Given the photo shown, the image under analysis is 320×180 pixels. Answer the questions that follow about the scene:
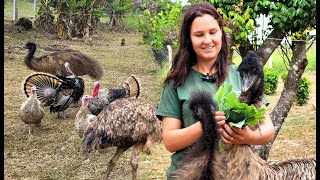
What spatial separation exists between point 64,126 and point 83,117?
17cm

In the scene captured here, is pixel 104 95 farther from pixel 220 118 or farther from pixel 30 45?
pixel 220 118

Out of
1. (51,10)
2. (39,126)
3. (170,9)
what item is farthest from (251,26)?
(39,126)

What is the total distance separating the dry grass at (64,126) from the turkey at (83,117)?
0.08 meters

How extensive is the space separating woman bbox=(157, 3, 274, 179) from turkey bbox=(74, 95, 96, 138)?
207cm

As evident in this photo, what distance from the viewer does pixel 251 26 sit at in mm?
3451

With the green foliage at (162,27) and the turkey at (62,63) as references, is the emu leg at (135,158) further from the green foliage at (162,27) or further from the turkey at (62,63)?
the green foliage at (162,27)

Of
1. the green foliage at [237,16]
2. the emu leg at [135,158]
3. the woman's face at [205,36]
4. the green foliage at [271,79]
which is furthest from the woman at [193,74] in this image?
the green foliage at [271,79]

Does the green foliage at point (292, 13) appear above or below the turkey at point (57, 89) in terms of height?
above

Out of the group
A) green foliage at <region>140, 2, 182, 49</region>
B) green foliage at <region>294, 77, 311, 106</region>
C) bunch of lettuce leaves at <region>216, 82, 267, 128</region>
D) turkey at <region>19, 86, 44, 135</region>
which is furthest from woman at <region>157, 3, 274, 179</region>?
green foliage at <region>294, 77, 311, 106</region>

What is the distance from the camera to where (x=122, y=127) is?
3.58 meters

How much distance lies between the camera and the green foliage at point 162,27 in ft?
11.7

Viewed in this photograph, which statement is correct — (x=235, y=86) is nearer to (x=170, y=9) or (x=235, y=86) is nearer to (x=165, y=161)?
(x=170, y=9)

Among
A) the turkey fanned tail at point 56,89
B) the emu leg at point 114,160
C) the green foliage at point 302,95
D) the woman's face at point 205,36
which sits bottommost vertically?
the green foliage at point 302,95

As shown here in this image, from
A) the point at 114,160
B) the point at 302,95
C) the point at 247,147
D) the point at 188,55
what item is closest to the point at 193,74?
the point at 188,55
